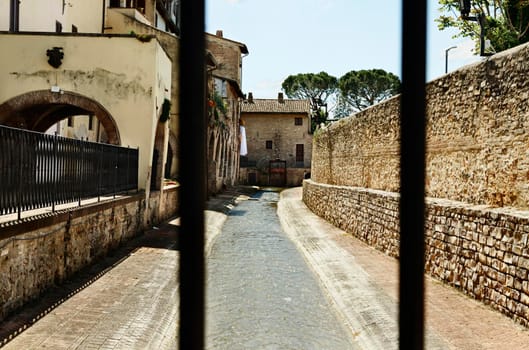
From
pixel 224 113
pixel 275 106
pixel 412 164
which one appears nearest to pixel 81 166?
pixel 412 164

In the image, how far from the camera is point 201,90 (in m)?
1.47

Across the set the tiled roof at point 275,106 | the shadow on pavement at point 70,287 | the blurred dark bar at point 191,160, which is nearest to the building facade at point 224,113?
the tiled roof at point 275,106

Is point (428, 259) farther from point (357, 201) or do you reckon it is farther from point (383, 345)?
point (357, 201)

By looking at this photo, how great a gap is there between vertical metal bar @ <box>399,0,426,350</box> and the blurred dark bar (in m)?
0.57

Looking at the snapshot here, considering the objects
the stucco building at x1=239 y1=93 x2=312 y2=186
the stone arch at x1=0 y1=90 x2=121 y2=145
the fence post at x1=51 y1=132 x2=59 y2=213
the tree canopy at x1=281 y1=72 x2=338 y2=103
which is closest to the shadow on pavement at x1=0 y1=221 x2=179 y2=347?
the fence post at x1=51 y1=132 x2=59 y2=213

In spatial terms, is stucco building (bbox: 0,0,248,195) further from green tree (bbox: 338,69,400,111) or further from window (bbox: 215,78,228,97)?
green tree (bbox: 338,69,400,111)

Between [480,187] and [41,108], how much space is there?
1069 cm

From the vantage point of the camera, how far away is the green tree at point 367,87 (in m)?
53.6

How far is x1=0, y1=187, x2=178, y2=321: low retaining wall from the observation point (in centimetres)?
535

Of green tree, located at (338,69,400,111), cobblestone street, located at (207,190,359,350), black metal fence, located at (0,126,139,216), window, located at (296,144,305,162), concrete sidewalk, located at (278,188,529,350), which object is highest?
green tree, located at (338,69,400,111)

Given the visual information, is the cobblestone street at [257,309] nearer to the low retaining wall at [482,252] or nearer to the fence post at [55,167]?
the low retaining wall at [482,252]

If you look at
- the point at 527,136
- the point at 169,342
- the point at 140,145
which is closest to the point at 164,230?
the point at 140,145

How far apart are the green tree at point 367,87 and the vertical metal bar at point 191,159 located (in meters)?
52.7

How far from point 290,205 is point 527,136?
61.9 ft
